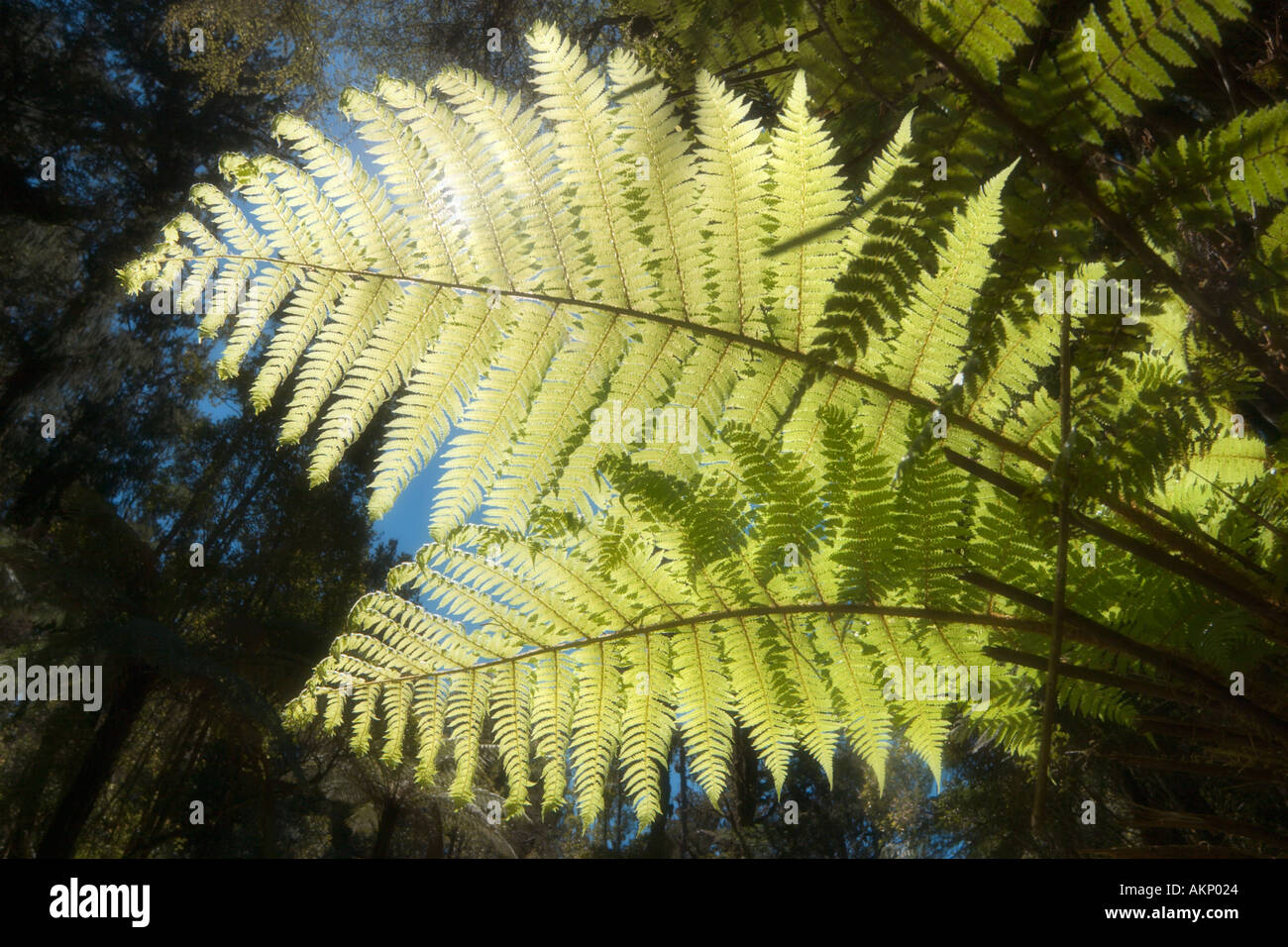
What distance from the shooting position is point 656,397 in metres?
0.58

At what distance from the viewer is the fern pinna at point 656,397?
1.74 feet

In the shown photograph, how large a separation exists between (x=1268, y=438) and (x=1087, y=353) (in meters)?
2.93

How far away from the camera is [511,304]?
Answer: 586 millimetres

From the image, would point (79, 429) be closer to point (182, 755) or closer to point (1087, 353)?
point (182, 755)

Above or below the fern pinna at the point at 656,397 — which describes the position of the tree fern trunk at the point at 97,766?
below

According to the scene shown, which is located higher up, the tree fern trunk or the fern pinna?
the fern pinna

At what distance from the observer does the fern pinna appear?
1.74ft

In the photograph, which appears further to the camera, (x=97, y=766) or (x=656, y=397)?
(x=97, y=766)

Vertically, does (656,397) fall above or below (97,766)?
above

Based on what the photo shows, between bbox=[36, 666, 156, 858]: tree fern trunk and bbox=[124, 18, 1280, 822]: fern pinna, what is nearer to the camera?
bbox=[124, 18, 1280, 822]: fern pinna

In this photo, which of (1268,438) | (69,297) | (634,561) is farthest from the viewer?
(69,297)

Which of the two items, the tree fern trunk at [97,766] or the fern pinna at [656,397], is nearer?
the fern pinna at [656,397]

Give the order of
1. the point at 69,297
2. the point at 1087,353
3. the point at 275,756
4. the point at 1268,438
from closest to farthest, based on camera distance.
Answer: the point at 1087,353, the point at 1268,438, the point at 275,756, the point at 69,297
